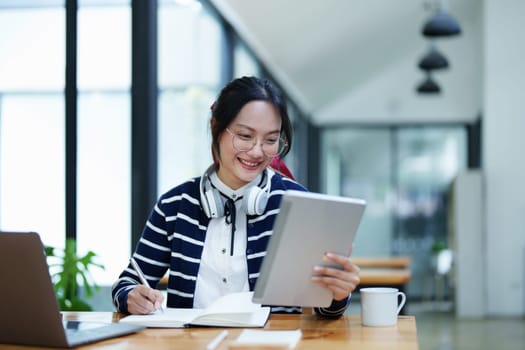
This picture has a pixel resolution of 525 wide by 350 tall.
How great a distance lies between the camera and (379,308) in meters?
1.93

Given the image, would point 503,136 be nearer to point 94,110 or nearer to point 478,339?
point 478,339

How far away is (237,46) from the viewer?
23.8 ft

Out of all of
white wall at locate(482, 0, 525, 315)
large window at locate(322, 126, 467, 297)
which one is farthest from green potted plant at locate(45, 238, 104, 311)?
large window at locate(322, 126, 467, 297)

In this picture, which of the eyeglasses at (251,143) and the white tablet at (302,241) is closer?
the white tablet at (302,241)

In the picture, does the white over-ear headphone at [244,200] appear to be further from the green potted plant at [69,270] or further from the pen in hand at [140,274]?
the green potted plant at [69,270]

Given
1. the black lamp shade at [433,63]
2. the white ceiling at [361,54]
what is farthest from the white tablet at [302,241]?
the black lamp shade at [433,63]

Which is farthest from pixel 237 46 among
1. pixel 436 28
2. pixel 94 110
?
pixel 94 110

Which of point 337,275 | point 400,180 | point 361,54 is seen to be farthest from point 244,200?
point 400,180

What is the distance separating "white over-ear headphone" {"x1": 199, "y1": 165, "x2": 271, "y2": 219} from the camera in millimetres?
2211

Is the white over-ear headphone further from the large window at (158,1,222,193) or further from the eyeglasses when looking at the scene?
the large window at (158,1,222,193)

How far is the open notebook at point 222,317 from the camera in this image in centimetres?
191

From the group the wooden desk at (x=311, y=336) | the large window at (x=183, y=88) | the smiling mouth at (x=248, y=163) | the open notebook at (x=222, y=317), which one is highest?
the large window at (x=183, y=88)

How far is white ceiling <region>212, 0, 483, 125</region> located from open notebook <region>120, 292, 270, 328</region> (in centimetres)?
448

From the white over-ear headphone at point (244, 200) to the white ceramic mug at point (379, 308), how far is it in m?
0.41
